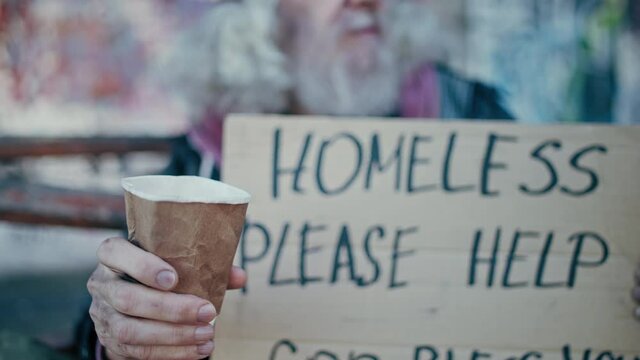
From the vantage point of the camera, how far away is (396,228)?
138 centimetres

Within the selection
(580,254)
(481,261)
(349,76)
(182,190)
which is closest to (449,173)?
(481,261)

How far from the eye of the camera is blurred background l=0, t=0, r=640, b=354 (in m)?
2.41

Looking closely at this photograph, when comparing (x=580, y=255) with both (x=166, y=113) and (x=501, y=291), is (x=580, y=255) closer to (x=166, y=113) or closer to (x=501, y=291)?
Answer: (x=501, y=291)

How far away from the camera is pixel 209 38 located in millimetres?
2434

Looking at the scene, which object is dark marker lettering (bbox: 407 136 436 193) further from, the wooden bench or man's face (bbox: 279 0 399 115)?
the wooden bench

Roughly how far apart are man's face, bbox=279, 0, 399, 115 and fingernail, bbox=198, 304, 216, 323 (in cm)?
152

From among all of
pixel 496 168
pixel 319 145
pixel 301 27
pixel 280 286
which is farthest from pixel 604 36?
pixel 280 286

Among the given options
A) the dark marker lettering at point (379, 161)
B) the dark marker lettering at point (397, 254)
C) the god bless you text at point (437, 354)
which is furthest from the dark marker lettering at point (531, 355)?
the dark marker lettering at point (379, 161)

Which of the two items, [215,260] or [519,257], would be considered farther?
[519,257]

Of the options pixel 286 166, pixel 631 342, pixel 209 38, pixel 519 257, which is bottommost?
pixel 631 342

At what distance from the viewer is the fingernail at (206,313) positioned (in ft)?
3.23

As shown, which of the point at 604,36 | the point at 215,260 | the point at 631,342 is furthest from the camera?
the point at 604,36

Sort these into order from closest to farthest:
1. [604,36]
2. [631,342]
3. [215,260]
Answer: [215,260] < [631,342] < [604,36]

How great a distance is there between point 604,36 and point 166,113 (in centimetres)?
151
